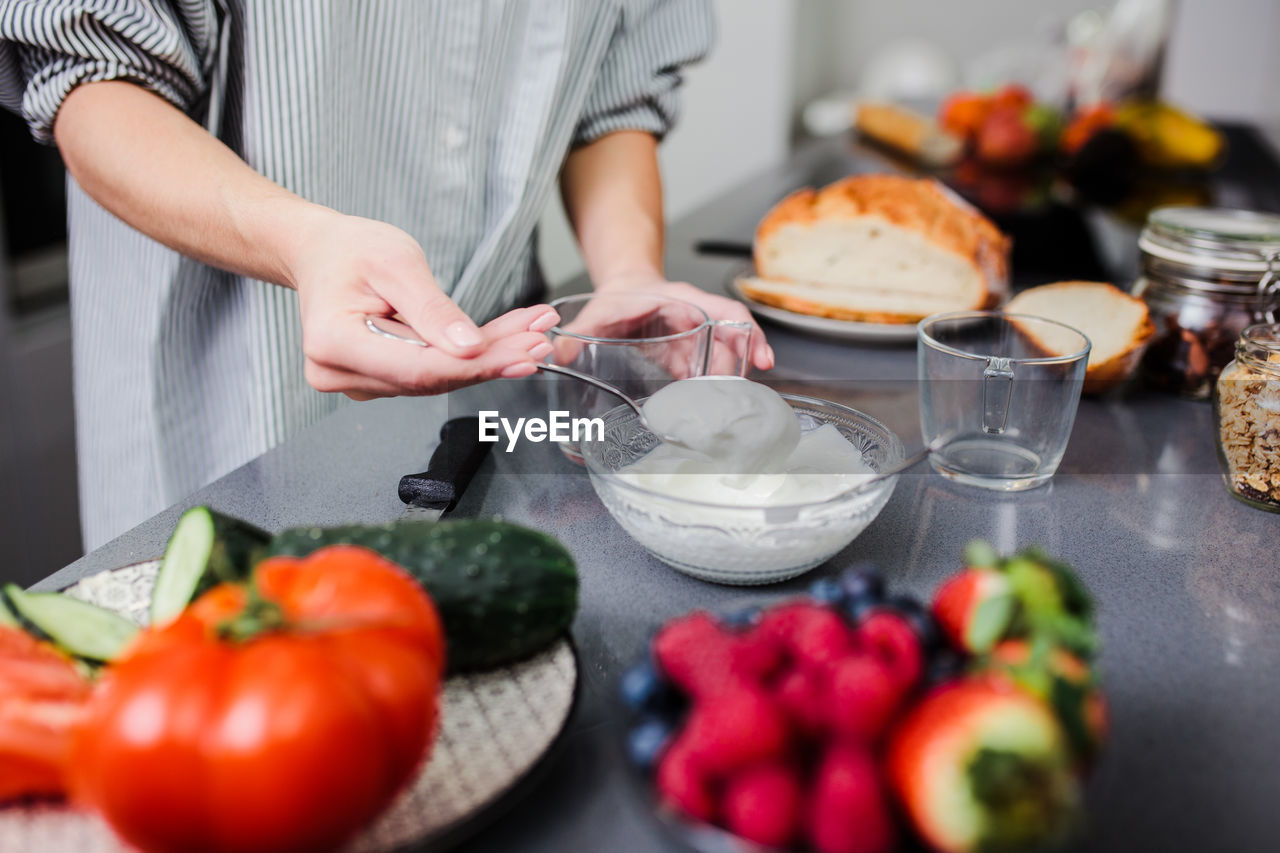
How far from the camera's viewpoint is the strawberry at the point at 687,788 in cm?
38

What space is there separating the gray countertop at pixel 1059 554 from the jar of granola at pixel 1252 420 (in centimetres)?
2

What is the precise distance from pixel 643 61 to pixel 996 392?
2.37ft

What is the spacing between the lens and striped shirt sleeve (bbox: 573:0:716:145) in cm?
130

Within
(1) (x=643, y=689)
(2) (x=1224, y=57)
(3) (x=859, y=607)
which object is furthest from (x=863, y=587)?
(2) (x=1224, y=57)

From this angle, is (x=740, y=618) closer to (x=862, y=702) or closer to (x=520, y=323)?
(x=862, y=702)

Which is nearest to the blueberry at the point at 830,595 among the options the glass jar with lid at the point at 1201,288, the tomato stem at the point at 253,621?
the tomato stem at the point at 253,621

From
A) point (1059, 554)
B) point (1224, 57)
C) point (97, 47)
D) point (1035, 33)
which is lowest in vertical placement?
point (1059, 554)

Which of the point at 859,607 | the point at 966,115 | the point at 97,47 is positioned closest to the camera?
the point at 859,607

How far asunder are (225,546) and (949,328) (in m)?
0.70

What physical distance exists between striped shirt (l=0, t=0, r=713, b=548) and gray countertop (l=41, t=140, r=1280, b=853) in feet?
0.76

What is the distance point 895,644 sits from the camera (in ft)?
1.35

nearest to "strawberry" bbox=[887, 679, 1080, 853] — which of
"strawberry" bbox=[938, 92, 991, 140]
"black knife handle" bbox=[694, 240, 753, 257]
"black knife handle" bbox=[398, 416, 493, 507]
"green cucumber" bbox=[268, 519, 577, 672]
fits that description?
"green cucumber" bbox=[268, 519, 577, 672]

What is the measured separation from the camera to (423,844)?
1.36 ft

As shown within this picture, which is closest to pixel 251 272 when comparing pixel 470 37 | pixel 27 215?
pixel 470 37
